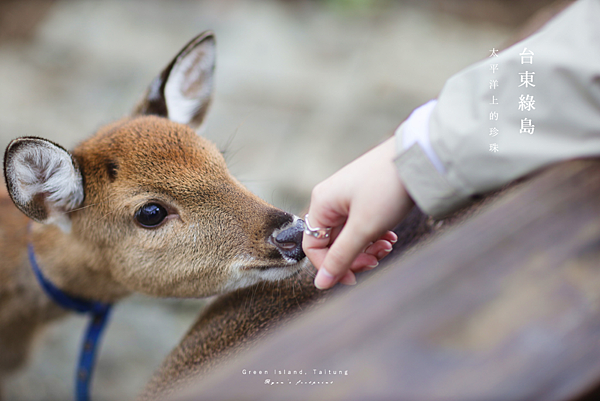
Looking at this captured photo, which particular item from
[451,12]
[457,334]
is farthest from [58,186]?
[451,12]

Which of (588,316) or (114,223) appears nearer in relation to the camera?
(588,316)

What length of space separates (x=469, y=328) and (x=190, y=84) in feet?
6.79

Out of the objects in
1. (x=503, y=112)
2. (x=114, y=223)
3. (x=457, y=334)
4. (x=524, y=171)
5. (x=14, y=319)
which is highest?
(x=503, y=112)

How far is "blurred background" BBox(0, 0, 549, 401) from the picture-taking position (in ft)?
17.0

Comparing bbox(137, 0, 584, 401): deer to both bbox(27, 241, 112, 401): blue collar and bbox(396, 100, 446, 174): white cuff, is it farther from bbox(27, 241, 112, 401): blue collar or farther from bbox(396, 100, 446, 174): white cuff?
bbox(27, 241, 112, 401): blue collar

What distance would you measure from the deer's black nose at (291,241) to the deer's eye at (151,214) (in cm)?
54

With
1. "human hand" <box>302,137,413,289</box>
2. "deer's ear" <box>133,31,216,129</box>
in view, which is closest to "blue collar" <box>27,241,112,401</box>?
"deer's ear" <box>133,31,216,129</box>

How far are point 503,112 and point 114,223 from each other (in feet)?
5.43

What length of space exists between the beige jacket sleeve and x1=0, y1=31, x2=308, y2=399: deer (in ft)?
2.03

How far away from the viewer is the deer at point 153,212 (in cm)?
177

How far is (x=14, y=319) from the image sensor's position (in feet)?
8.48

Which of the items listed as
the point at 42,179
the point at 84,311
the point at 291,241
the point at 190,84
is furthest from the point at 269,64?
the point at 291,241

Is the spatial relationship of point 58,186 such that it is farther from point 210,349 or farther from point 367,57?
point 367,57

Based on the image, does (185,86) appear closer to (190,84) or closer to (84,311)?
(190,84)
